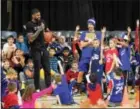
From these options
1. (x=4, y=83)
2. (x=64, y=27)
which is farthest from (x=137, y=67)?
(x=64, y=27)

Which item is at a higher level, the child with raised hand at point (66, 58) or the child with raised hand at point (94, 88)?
the child with raised hand at point (66, 58)

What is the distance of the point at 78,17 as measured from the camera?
45.1 feet

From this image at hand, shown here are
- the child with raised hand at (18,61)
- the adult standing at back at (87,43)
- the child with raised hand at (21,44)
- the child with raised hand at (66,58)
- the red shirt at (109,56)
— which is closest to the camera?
the adult standing at back at (87,43)

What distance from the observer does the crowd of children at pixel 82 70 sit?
7520mm

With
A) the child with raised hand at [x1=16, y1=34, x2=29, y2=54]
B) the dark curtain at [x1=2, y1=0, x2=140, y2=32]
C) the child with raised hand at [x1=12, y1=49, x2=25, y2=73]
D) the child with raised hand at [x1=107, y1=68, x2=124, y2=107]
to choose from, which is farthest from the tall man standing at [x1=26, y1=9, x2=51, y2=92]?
the dark curtain at [x1=2, y1=0, x2=140, y2=32]

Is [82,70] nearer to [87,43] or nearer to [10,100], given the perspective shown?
[87,43]

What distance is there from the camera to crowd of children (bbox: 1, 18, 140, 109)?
24.7 feet

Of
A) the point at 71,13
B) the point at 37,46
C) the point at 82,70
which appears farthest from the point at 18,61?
the point at 71,13

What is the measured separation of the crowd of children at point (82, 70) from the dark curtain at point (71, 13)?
3.08m

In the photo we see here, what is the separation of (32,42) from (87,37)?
3.09 ft

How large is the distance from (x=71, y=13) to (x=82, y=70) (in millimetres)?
5840

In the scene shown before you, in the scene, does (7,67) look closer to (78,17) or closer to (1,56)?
(1,56)

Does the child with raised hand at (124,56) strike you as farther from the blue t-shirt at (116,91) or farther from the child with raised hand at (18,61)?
the child with raised hand at (18,61)

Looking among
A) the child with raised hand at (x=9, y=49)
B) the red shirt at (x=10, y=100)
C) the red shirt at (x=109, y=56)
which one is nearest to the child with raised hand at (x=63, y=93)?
the red shirt at (x=109, y=56)
